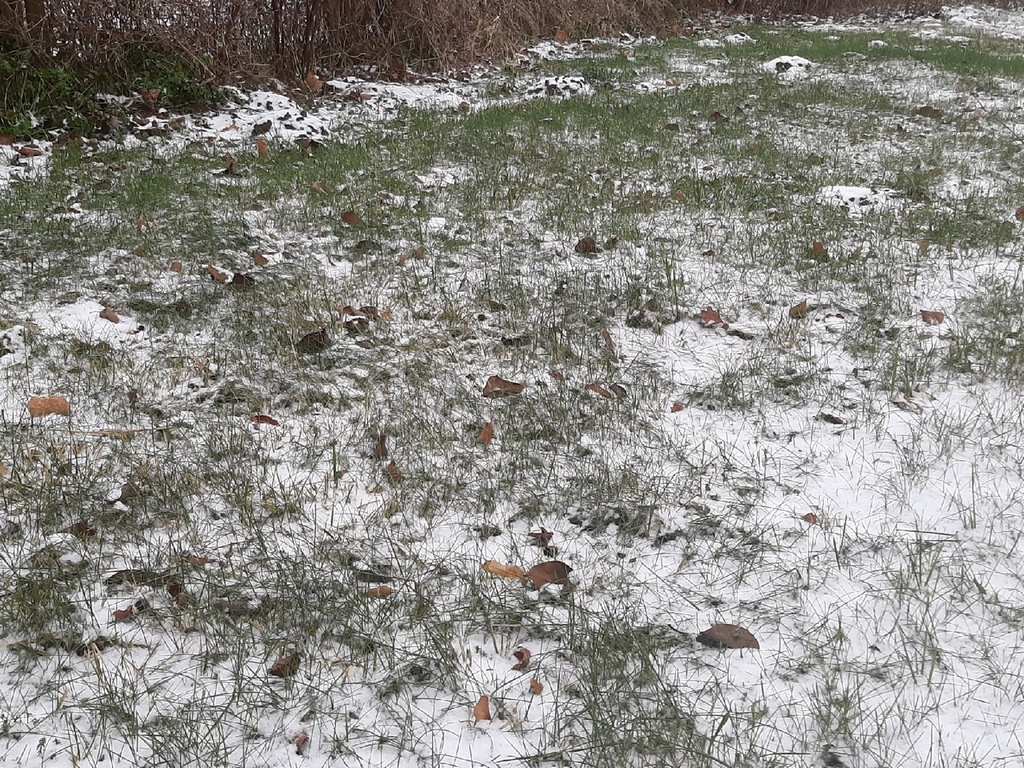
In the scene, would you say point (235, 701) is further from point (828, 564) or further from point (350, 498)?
point (828, 564)

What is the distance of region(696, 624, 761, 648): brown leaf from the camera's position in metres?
2.05

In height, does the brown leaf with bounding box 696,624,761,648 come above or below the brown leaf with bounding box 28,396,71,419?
below

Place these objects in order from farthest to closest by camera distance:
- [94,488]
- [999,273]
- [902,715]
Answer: [999,273] → [94,488] → [902,715]

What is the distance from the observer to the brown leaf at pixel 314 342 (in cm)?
360

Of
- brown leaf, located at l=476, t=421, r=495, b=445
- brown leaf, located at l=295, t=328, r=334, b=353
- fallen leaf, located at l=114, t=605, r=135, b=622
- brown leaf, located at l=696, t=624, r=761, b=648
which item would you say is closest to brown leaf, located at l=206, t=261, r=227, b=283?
brown leaf, located at l=295, t=328, r=334, b=353

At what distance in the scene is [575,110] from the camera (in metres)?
8.37

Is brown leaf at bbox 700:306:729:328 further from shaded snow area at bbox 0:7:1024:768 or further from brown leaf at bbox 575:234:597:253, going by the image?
brown leaf at bbox 575:234:597:253

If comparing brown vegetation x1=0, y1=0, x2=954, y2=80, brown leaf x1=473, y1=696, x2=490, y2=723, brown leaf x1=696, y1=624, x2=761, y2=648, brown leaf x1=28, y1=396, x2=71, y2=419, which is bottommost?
brown leaf x1=473, y1=696, x2=490, y2=723

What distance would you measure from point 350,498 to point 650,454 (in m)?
1.13

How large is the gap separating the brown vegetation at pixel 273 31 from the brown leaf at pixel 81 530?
648cm

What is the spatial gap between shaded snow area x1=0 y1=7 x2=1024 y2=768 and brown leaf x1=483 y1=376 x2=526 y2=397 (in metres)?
0.01

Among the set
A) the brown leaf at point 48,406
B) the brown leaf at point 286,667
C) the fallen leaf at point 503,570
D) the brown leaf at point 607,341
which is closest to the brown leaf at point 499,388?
the brown leaf at point 607,341

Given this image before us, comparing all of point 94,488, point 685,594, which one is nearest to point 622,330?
point 685,594

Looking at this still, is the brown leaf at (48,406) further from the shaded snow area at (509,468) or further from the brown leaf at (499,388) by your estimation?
the brown leaf at (499,388)
